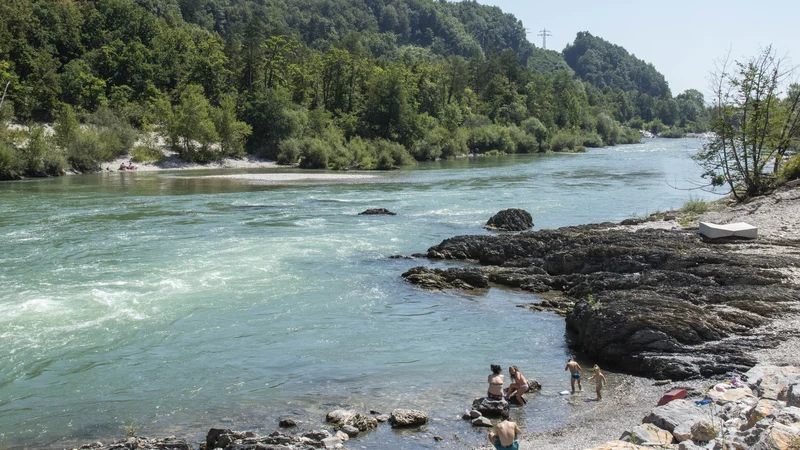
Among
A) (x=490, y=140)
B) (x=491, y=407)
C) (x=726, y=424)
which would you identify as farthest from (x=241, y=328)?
(x=490, y=140)

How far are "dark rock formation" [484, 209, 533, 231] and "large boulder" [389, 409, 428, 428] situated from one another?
22.7m

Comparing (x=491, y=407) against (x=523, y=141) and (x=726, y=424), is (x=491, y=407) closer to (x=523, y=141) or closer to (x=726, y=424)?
(x=726, y=424)

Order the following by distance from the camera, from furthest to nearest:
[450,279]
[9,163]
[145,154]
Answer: [145,154]
[9,163]
[450,279]

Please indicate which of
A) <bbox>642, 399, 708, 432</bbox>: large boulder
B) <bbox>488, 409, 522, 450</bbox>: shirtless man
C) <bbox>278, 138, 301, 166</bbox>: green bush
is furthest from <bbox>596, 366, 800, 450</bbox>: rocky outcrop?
<bbox>278, 138, 301, 166</bbox>: green bush

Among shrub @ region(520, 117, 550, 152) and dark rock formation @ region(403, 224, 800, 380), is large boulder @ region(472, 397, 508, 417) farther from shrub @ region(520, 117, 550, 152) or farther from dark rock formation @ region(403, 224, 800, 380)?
shrub @ region(520, 117, 550, 152)

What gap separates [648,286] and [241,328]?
476 inches

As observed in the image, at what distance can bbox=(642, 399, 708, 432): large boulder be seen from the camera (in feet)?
36.1

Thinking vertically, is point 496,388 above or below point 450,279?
below

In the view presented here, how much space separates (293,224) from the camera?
37938 mm

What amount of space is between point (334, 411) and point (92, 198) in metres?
39.9

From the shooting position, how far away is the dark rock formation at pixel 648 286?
54.1 ft

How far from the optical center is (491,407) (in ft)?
45.5

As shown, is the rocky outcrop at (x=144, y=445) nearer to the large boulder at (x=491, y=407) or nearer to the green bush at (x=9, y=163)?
the large boulder at (x=491, y=407)

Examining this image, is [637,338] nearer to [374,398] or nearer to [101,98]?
[374,398]
